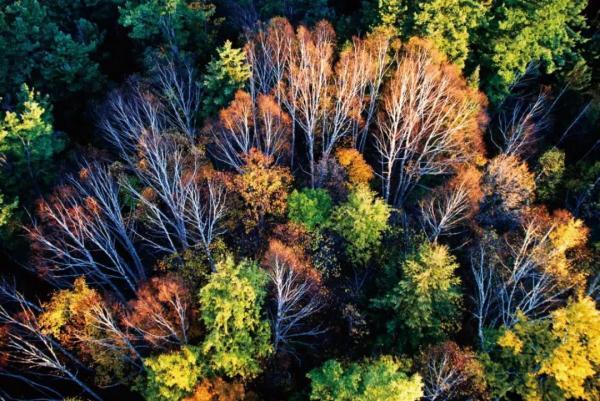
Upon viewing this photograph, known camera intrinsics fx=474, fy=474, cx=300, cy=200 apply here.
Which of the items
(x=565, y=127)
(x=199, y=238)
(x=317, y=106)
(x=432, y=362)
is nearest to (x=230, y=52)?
(x=317, y=106)

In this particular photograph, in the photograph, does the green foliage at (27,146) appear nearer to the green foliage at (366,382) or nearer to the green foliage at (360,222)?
the green foliage at (360,222)

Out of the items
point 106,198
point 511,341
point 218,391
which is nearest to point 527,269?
point 511,341

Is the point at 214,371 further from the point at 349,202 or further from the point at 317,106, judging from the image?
the point at 317,106

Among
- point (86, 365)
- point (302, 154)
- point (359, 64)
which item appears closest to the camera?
point (86, 365)

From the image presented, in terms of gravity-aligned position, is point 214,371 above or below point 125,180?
below

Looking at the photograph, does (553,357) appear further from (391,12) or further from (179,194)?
(391,12)

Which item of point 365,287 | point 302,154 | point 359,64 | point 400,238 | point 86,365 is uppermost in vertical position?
point 359,64

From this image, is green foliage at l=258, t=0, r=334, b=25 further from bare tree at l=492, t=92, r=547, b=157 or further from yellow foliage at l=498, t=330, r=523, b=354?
yellow foliage at l=498, t=330, r=523, b=354
